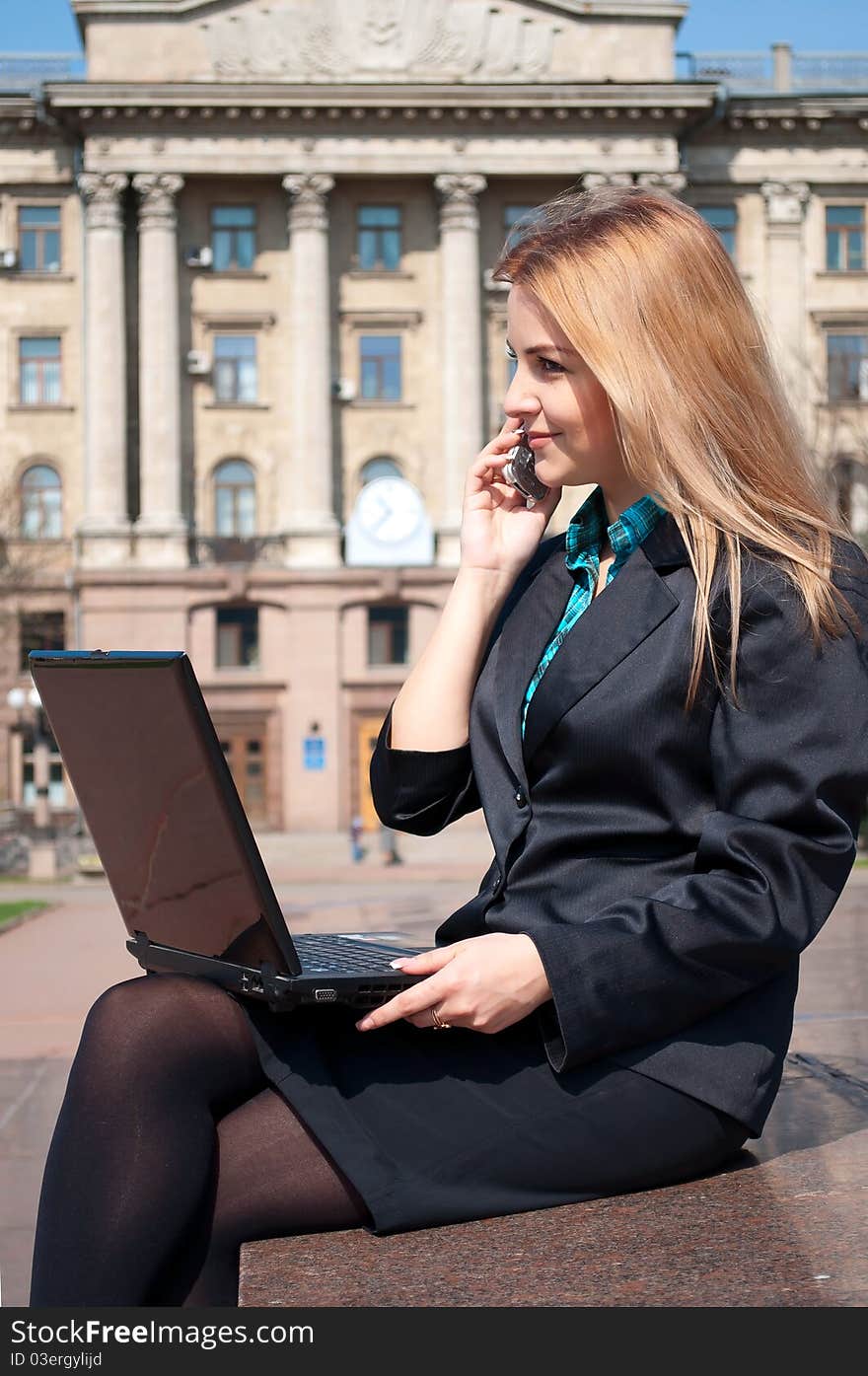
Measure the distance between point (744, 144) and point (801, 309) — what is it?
4013 mm

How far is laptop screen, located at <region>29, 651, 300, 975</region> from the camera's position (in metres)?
2.06

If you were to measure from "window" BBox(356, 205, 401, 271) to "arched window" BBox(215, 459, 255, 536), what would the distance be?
5520mm

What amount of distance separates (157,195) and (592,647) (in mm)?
37905

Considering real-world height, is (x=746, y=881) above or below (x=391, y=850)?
above

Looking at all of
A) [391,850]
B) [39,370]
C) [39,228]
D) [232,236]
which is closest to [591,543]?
[391,850]

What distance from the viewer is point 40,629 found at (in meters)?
39.2

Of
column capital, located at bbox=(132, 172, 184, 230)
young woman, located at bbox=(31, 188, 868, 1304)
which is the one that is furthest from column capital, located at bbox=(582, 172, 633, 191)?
young woman, located at bbox=(31, 188, 868, 1304)

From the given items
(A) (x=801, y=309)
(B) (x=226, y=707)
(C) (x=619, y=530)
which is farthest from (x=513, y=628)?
(A) (x=801, y=309)

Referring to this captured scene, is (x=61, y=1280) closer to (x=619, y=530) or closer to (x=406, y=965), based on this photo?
(x=406, y=965)

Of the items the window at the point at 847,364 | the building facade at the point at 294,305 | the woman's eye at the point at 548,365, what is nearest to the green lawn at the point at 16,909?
the woman's eye at the point at 548,365

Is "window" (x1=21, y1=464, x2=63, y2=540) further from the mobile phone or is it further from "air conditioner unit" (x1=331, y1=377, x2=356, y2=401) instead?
the mobile phone

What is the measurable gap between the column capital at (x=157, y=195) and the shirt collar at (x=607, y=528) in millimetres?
37449

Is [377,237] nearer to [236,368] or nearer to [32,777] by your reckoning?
[236,368]

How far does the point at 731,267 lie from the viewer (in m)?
2.34
